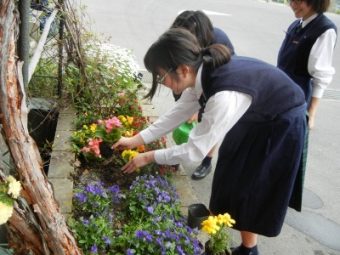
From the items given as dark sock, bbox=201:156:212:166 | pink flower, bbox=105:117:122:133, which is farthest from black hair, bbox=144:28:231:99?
dark sock, bbox=201:156:212:166

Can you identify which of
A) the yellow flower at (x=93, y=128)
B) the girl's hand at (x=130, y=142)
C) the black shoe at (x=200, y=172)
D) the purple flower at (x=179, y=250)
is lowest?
the black shoe at (x=200, y=172)

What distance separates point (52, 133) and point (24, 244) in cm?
208

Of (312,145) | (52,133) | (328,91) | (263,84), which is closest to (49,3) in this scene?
(52,133)

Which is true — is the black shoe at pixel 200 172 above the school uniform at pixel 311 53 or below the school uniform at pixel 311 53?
below

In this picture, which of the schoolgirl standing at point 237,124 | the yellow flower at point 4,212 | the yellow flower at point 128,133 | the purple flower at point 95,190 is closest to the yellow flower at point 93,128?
the yellow flower at point 128,133

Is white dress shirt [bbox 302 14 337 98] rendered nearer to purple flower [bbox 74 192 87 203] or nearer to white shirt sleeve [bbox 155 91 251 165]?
white shirt sleeve [bbox 155 91 251 165]

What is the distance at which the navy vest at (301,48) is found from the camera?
2807mm

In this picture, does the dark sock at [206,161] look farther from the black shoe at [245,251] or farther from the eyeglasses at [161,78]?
the eyeglasses at [161,78]

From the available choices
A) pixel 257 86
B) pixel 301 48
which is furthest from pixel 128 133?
pixel 301 48

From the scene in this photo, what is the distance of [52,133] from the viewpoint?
3430mm

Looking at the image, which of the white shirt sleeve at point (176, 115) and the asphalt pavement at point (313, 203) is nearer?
the white shirt sleeve at point (176, 115)

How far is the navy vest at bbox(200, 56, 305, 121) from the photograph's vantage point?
1.92 metres

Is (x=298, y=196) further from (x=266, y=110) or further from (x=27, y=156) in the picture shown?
(x=27, y=156)

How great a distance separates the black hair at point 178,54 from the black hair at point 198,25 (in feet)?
2.62
